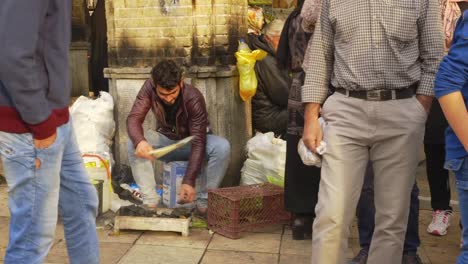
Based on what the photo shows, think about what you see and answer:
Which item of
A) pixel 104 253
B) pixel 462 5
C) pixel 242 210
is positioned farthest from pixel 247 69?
pixel 104 253

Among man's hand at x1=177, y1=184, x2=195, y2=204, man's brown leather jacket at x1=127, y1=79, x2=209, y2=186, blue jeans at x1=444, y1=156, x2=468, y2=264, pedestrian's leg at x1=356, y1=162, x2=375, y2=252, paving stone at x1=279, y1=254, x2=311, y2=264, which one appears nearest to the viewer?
blue jeans at x1=444, y1=156, x2=468, y2=264

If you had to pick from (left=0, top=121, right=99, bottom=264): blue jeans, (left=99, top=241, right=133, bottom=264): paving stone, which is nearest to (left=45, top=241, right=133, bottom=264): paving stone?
(left=99, top=241, right=133, bottom=264): paving stone

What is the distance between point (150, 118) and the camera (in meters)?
5.93

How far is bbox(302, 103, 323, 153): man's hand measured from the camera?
3326mm

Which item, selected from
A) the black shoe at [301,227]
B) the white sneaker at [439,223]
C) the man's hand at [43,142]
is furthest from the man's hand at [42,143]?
the white sneaker at [439,223]

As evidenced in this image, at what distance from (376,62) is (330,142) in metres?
0.48

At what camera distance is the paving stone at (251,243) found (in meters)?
4.54

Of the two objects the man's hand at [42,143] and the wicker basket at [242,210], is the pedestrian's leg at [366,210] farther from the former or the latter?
the man's hand at [42,143]

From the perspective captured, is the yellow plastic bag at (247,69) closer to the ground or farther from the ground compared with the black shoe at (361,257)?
farther from the ground

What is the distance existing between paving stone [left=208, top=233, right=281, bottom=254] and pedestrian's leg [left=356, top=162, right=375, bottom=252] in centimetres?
73

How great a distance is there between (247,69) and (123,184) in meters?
1.62

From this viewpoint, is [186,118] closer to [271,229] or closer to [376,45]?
[271,229]

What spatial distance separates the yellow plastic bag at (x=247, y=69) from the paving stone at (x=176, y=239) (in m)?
1.64

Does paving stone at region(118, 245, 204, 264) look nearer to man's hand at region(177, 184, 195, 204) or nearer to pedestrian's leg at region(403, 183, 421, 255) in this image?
→ man's hand at region(177, 184, 195, 204)
